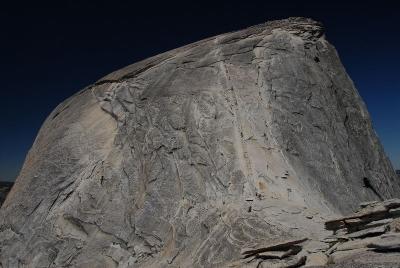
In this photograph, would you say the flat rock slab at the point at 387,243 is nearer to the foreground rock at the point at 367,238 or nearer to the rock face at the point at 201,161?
the foreground rock at the point at 367,238

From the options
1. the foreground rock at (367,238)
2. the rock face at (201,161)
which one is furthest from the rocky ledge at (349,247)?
the rock face at (201,161)

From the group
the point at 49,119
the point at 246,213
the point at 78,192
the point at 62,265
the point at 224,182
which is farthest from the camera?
the point at 49,119

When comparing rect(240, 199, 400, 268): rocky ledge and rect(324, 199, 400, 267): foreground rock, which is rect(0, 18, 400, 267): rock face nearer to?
rect(240, 199, 400, 268): rocky ledge

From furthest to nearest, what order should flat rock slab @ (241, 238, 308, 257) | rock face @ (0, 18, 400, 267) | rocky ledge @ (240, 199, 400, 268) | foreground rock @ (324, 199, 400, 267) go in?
1. rock face @ (0, 18, 400, 267)
2. flat rock slab @ (241, 238, 308, 257)
3. rocky ledge @ (240, 199, 400, 268)
4. foreground rock @ (324, 199, 400, 267)

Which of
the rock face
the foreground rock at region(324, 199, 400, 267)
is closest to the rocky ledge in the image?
the foreground rock at region(324, 199, 400, 267)

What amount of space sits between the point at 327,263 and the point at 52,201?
42.6 feet

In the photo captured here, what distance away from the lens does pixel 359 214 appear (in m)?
11.8

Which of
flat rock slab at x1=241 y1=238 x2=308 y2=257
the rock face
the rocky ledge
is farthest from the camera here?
the rock face

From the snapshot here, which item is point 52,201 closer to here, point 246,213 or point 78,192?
point 78,192

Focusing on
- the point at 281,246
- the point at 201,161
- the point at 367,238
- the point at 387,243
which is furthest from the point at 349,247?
the point at 201,161

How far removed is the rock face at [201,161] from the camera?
1522 cm

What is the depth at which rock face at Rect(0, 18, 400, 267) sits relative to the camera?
1522 cm

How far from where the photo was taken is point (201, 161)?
1677 centimetres

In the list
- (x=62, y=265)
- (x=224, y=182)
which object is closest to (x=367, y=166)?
(x=224, y=182)
